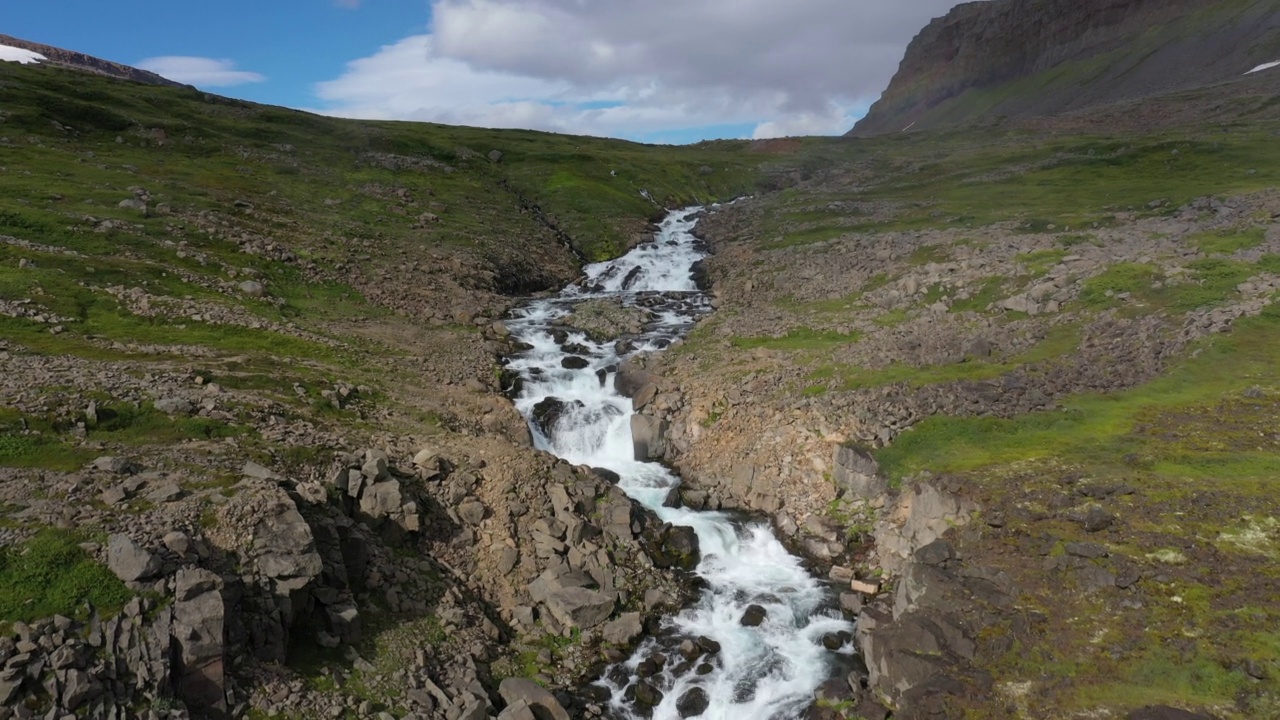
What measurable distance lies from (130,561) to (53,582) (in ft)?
5.10

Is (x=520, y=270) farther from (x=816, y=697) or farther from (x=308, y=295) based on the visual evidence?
(x=816, y=697)

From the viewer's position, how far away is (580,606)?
23641 millimetres

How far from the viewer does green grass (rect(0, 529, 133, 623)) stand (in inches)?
634

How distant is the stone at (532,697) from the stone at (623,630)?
3427 millimetres

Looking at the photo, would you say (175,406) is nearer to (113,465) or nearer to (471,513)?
(113,465)

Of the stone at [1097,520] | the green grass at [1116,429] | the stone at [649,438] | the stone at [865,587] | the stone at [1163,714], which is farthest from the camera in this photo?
the stone at [649,438]

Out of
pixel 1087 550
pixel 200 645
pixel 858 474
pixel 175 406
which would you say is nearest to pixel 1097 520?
pixel 1087 550

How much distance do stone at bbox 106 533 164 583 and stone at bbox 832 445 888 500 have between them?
24751mm

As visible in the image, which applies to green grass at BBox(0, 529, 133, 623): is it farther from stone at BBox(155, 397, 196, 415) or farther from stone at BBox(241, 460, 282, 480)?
stone at BBox(155, 397, 196, 415)

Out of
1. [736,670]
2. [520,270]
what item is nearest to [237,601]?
[736,670]

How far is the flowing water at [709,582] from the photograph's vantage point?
21703mm

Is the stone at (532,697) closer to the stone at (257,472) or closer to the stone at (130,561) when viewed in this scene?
the stone at (130,561)

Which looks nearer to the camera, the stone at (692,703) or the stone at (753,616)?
the stone at (692,703)

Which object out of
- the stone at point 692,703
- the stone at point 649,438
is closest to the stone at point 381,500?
the stone at point 692,703
